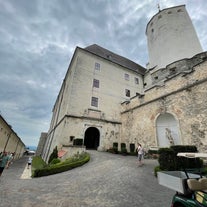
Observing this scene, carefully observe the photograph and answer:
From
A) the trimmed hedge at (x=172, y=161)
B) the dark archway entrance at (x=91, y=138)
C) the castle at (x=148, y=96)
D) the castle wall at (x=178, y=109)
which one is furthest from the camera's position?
the dark archway entrance at (x=91, y=138)

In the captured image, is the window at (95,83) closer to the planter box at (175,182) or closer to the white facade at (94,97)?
the white facade at (94,97)

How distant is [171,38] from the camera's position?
71.5ft

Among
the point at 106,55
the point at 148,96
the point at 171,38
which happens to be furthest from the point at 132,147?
the point at 171,38

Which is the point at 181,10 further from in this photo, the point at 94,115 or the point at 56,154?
the point at 56,154

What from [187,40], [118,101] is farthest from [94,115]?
[187,40]

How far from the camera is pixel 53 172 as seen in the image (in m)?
8.36

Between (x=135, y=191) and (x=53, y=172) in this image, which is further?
(x=53, y=172)

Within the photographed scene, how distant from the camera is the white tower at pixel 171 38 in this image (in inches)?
807

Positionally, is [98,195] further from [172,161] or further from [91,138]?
[91,138]

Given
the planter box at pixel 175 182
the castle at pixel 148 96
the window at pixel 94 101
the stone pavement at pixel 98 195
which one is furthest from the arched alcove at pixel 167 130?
the planter box at pixel 175 182

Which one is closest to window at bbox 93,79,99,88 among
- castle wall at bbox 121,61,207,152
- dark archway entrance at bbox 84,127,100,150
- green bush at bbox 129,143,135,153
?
castle wall at bbox 121,61,207,152

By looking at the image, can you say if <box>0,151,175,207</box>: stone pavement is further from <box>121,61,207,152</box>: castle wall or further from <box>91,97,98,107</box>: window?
<box>91,97,98,107</box>: window

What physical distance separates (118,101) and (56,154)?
1228cm

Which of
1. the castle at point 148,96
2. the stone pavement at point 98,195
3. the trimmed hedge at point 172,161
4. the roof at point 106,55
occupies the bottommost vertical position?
the stone pavement at point 98,195
